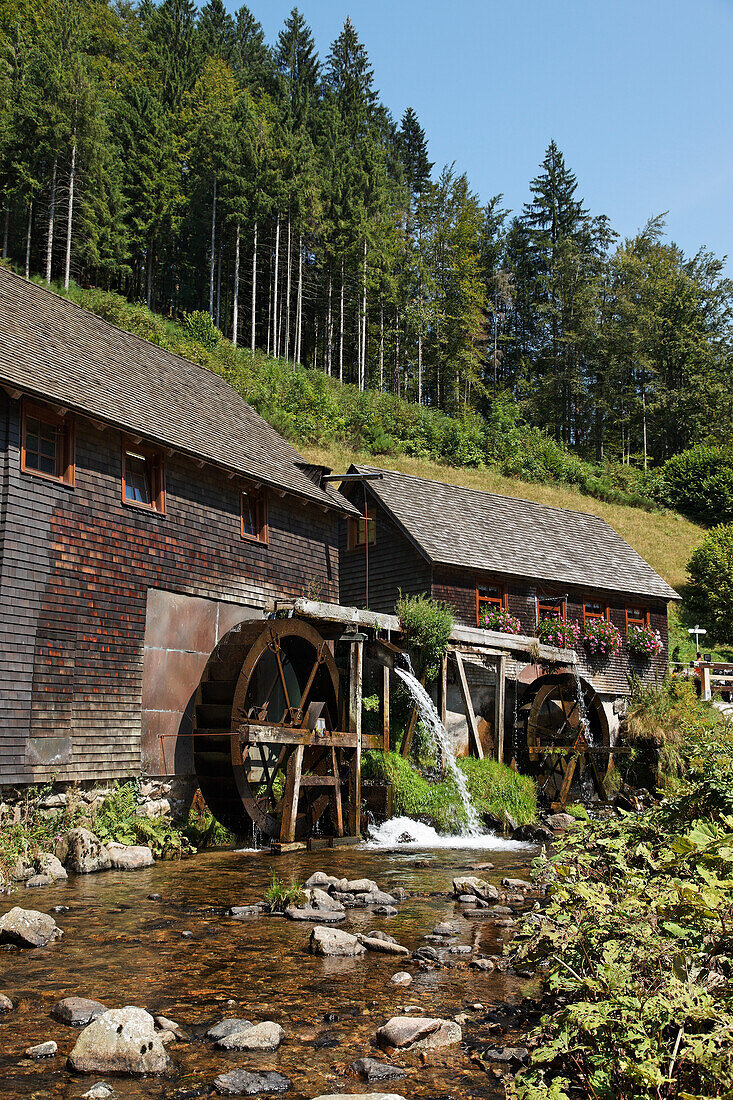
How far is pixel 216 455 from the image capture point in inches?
548

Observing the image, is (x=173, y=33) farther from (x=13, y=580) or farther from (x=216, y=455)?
(x=13, y=580)

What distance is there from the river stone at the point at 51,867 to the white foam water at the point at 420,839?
182 inches

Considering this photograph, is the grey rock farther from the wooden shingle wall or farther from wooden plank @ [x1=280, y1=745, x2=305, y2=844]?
wooden plank @ [x1=280, y1=745, x2=305, y2=844]

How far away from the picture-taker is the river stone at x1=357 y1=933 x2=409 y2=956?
6.60 meters

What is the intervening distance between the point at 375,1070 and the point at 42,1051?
1.63 metres

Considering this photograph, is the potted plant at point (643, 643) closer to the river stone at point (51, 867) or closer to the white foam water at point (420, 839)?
the white foam water at point (420, 839)

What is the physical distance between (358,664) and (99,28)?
2186 inches

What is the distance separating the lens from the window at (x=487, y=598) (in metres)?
21.2

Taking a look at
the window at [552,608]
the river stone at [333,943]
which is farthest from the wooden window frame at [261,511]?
the window at [552,608]

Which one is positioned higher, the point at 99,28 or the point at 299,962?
the point at 99,28

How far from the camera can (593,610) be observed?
77.7 feet

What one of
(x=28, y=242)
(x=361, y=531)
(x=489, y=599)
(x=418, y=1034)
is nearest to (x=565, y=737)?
(x=489, y=599)

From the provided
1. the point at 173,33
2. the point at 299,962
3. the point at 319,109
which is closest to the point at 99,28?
the point at 173,33

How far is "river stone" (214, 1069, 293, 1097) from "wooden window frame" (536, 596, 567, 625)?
739 inches
